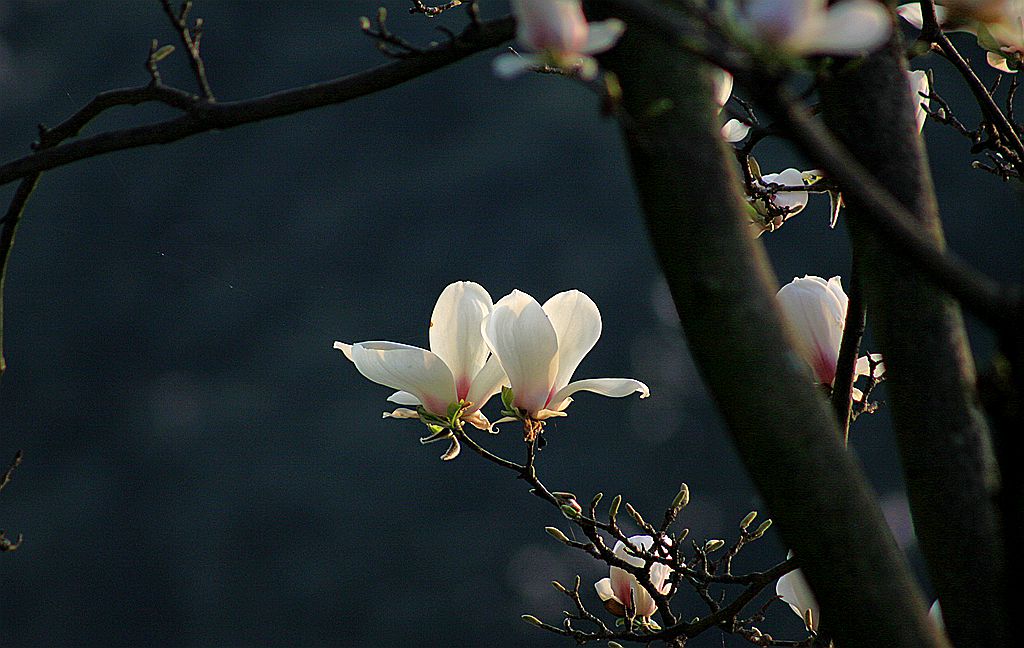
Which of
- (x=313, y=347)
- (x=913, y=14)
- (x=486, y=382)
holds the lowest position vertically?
(x=313, y=347)

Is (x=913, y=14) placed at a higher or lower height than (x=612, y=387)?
higher

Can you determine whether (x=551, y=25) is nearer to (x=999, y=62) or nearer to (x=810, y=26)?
(x=810, y=26)

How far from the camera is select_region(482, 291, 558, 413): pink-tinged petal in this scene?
0.46 meters

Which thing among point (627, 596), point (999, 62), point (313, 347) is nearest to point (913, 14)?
point (999, 62)

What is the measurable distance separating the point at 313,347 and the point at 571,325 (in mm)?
2273

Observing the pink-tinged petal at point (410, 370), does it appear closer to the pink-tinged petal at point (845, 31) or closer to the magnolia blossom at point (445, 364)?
the magnolia blossom at point (445, 364)

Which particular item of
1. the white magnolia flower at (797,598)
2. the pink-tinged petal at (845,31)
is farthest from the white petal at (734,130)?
the pink-tinged petal at (845,31)

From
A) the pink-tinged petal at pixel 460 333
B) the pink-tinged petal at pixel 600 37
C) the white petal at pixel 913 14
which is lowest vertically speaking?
the pink-tinged petal at pixel 460 333

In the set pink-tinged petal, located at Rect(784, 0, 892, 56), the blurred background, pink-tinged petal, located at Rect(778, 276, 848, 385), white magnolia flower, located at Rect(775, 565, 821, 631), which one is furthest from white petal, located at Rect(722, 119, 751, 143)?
the blurred background

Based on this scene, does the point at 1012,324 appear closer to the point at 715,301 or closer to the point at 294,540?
the point at 715,301

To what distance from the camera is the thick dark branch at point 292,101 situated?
0.27 meters

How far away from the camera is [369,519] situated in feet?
8.54

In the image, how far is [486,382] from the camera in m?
→ 0.50

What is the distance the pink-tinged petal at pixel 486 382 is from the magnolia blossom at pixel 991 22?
23cm
